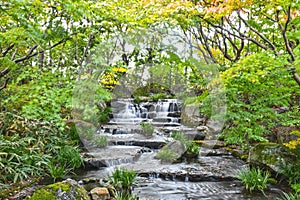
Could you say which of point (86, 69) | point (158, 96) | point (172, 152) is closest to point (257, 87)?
point (86, 69)

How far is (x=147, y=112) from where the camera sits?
13188mm

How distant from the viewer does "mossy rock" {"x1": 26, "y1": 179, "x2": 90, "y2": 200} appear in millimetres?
3346

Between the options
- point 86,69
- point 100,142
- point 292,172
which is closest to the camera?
point 86,69

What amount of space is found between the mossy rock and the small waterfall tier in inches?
311

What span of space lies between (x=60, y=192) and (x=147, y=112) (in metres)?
9.78

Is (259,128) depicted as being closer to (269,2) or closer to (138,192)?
(269,2)

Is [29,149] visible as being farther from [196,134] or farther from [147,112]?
[147,112]

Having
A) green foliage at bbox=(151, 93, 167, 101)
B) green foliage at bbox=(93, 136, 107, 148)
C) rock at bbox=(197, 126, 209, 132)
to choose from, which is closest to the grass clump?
green foliage at bbox=(93, 136, 107, 148)

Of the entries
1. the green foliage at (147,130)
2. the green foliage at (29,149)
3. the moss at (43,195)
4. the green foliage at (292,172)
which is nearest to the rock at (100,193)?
the moss at (43,195)

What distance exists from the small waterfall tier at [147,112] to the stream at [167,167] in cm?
64

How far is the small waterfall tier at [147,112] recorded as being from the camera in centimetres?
1197

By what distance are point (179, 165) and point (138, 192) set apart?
2206 mm

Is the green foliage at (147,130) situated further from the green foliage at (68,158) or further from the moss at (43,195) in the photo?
the moss at (43,195)

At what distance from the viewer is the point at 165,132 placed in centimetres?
1020
